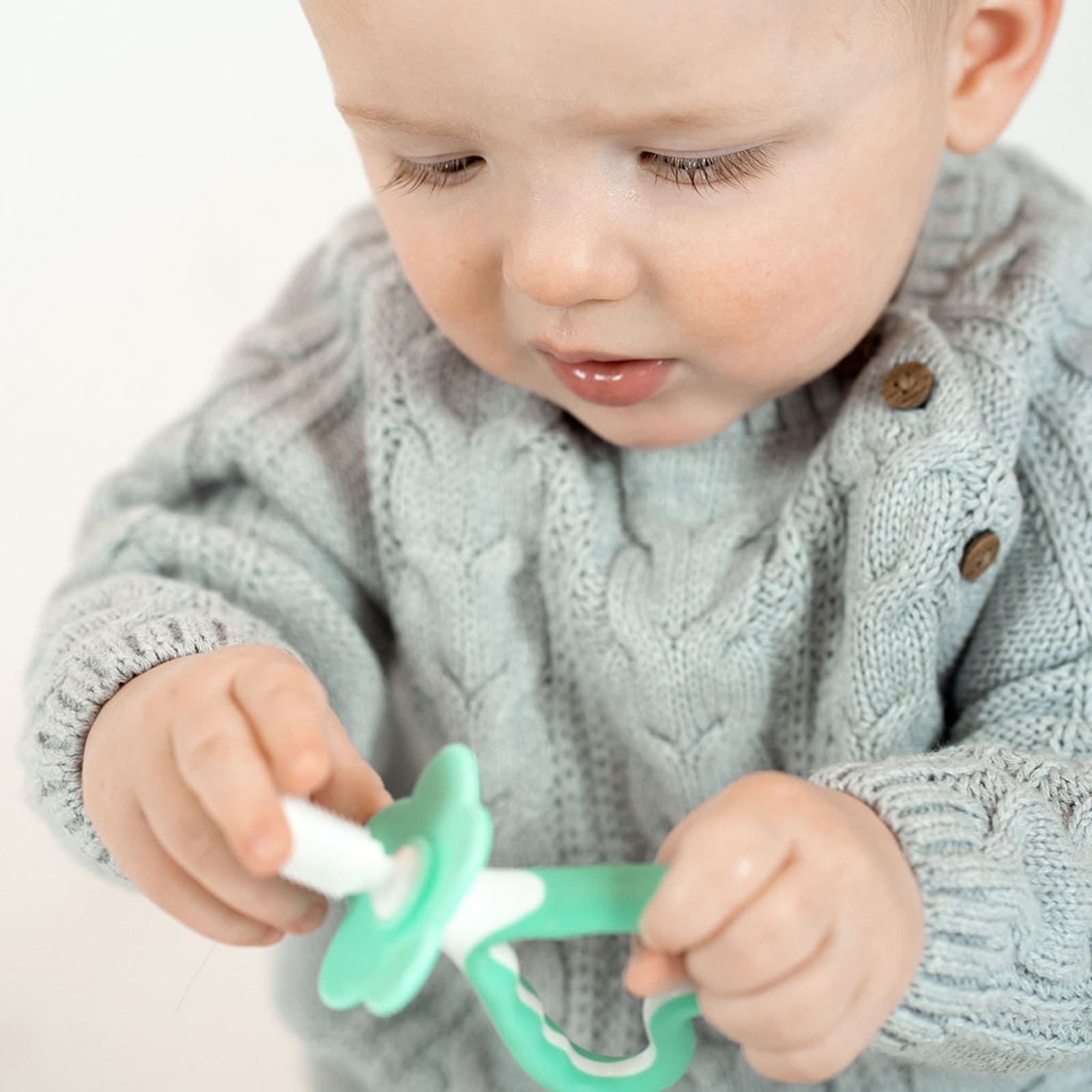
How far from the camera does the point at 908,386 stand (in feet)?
2.05

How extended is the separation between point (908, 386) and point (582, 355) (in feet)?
0.53

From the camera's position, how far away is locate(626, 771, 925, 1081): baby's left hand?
0.43m

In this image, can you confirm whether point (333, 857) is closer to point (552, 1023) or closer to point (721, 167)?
point (552, 1023)

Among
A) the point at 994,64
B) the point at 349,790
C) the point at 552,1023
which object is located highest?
the point at 994,64

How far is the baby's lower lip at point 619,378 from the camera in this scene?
0.59 metres

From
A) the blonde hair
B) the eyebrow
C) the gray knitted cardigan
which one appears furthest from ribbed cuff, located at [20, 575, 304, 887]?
the blonde hair

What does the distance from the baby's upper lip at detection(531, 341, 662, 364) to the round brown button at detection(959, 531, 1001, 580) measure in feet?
0.54

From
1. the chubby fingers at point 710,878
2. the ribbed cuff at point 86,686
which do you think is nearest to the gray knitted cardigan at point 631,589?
the ribbed cuff at point 86,686

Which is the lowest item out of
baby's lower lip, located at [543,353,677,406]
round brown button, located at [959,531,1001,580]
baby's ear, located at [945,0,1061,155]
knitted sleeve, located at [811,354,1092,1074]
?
knitted sleeve, located at [811,354,1092,1074]

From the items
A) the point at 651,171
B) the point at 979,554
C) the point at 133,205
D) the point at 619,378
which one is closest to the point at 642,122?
the point at 651,171

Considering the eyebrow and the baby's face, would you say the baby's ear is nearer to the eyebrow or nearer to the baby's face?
the baby's face

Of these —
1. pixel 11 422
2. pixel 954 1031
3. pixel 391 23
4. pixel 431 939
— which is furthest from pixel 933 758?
pixel 11 422

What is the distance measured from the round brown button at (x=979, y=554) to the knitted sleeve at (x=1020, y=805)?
1.5 inches

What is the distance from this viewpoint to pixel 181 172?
1.05 metres
